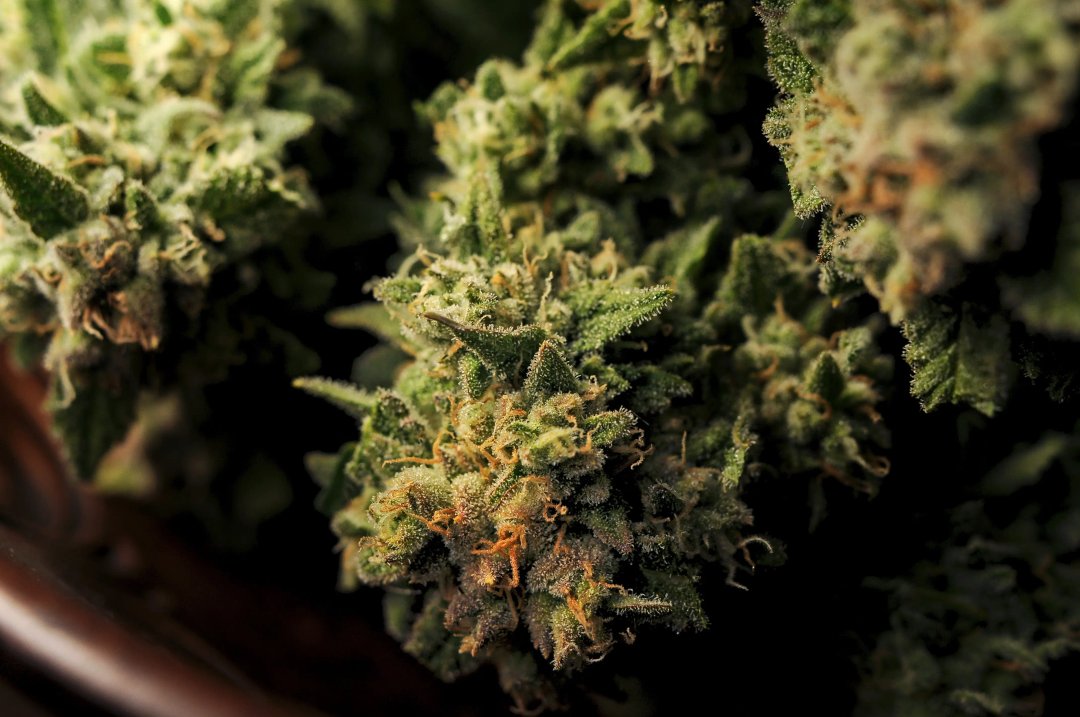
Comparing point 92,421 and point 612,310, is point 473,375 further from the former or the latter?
point 92,421

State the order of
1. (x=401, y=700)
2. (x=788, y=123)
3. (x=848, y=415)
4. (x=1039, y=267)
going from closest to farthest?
(x=1039, y=267) → (x=788, y=123) → (x=848, y=415) → (x=401, y=700)

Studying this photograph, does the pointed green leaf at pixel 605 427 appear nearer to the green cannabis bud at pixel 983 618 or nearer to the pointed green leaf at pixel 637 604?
the pointed green leaf at pixel 637 604

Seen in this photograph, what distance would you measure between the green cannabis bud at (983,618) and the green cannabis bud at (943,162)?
1.07 ft

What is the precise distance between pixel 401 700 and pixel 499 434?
2.12 feet

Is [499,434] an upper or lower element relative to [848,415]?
lower

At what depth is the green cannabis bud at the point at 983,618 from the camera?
970mm

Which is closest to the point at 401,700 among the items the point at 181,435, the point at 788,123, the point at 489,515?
the point at 181,435

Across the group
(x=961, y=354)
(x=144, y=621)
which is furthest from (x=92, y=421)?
(x=961, y=354)

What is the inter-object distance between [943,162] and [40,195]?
751 millimetres

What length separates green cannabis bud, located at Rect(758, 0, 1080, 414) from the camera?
50cm

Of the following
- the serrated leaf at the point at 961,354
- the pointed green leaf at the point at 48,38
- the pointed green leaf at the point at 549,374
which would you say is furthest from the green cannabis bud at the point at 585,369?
the pointed green leaf at the point at 48,38

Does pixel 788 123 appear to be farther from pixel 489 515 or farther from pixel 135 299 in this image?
pixel 135 299

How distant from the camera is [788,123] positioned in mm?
723

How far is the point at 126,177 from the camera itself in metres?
0.90
